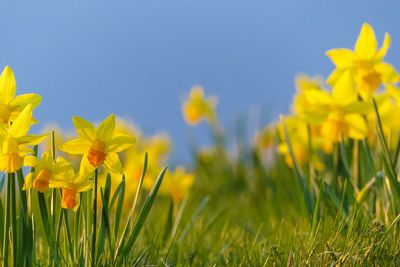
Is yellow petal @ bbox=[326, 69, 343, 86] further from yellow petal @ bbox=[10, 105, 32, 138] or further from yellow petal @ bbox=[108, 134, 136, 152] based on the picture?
yellow petal @ bbox=[10, 105, 32, 138]

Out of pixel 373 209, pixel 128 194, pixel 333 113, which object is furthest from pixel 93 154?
pixel 128 194

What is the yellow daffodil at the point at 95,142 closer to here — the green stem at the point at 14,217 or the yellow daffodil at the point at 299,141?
the green stem at the point at 14,217

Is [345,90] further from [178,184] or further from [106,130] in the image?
[178,184]

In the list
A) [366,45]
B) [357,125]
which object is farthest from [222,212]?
[366,45]

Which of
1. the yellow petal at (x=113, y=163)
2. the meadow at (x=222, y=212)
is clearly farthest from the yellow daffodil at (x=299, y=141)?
the yellow petal at (x=113, y=163)

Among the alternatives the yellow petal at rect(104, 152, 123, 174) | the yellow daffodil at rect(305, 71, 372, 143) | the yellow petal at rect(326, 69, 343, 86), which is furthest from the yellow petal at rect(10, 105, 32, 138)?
the yellow petal at rect(326, 69, 343, 86)

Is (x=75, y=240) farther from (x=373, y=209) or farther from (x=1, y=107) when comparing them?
(x=373, y=209)

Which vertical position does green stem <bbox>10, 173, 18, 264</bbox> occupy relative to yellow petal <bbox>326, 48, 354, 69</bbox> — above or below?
below
